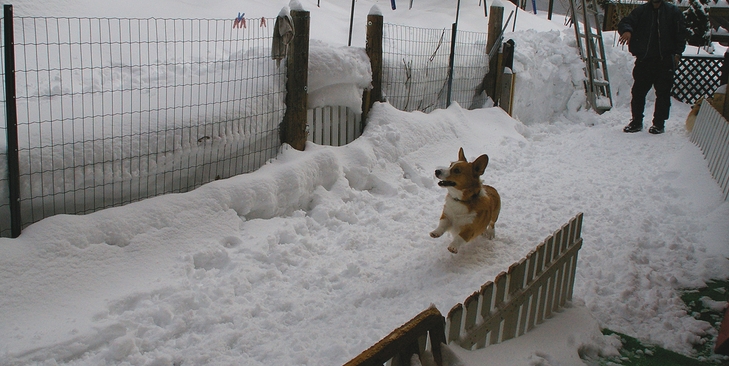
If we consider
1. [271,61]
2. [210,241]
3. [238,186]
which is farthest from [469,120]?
[210,241]

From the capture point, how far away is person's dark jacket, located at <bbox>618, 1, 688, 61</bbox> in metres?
8.88

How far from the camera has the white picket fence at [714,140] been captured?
20.9 ft

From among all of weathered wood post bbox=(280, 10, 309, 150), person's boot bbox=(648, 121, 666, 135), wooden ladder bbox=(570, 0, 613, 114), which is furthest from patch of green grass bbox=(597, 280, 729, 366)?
wooden ladder bbox=(570, 0, 613, 114)

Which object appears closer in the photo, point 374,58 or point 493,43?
point 374,58

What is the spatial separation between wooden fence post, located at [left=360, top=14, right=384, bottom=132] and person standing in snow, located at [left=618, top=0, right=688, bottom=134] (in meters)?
4.44

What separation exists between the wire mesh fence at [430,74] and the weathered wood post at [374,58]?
338 millimetres

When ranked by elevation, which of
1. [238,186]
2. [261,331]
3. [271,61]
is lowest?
[261,331]

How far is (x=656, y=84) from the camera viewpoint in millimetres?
9195

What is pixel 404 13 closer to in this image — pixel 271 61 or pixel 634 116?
pixel 634 116

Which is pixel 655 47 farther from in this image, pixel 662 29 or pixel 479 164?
pixel 479 164

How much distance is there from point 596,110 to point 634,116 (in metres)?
0.67

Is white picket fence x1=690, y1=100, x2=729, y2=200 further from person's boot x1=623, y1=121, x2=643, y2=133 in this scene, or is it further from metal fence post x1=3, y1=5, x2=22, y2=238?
metal fence post x1=3, y1=5, x2=22, y2=238

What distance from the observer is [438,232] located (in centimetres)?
470

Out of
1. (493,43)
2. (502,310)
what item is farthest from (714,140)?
(502,310)
